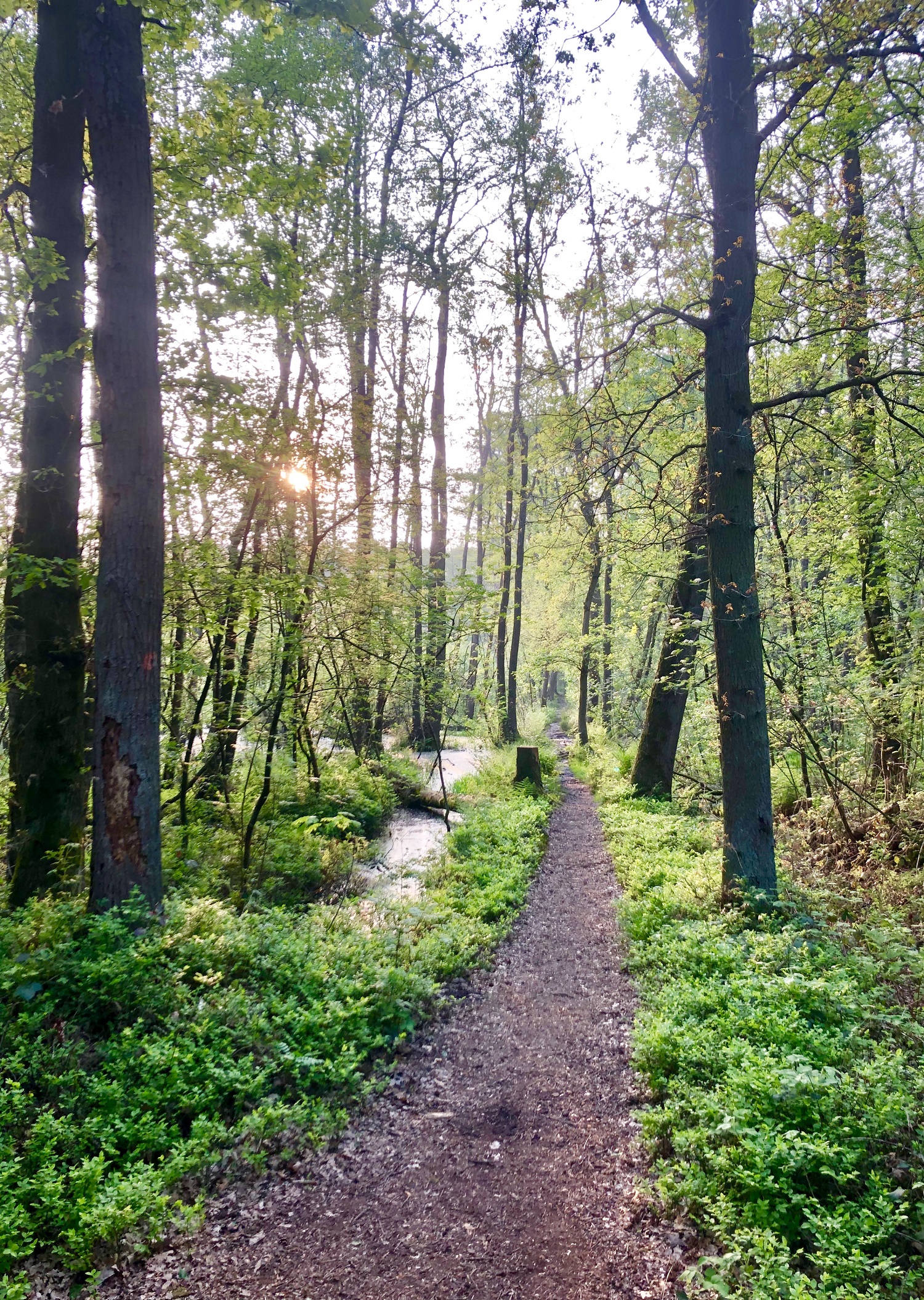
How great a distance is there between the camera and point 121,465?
4758mm

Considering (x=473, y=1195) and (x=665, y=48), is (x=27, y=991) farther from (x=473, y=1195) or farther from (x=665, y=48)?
(x=665, y=48)

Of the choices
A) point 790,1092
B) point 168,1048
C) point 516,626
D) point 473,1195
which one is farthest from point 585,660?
point 168,1048

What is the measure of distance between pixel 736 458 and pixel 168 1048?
21.7ft

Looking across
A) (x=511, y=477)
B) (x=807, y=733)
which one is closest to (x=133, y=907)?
(x=807, y=733)

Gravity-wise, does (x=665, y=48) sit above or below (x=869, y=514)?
above

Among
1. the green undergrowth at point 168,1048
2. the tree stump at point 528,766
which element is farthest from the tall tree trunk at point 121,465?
the tree stump at point 528,766

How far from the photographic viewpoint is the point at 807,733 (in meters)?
7.72

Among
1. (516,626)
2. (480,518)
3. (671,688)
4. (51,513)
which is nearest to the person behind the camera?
(51,513)

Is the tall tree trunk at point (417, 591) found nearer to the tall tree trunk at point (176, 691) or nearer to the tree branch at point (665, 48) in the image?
the tall tree trunk at point (176, 691)

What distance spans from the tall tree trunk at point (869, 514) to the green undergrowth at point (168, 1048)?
18.8 feet

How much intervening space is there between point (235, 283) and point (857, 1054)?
869cm

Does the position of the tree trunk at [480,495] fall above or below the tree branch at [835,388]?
above

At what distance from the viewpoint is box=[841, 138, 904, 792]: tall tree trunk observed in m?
7.33

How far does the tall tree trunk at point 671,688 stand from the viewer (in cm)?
1034
